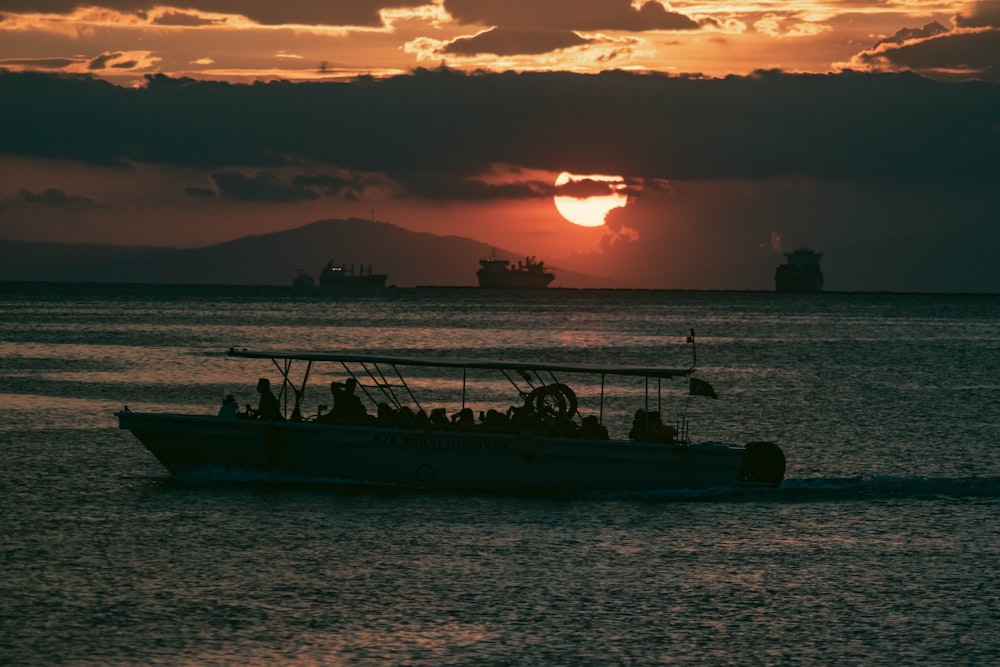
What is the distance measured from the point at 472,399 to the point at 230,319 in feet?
337

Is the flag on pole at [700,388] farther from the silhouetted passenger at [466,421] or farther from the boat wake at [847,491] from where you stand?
the silhouetted passenger at [466,421]

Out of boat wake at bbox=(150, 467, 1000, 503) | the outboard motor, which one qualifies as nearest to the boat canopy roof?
boat wake at bbox=(150, 467, 1000, 503)

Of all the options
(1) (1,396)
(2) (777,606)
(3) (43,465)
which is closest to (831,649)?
(2) (777,606)

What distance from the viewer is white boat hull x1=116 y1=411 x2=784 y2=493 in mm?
30266

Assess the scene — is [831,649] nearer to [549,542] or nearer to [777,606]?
[777,606]

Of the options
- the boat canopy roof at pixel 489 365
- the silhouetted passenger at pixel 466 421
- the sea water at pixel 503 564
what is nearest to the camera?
the sea water at pixel 503 564

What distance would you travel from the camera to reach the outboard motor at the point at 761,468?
31.7 meters

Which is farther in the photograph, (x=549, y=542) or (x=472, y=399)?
(x=472, y=399)

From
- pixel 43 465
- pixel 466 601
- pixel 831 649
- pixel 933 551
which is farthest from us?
pixel 43 465

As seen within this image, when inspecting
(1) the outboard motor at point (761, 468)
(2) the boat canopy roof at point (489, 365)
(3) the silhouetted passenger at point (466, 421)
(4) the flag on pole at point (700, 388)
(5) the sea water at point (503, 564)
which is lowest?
(5) the sea water at point (503, 564)

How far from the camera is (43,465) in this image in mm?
35125

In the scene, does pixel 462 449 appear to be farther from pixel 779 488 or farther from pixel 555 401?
pixel 779 488

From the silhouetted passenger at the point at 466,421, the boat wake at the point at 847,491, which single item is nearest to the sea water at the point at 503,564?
the boat wake at the point at 847,491

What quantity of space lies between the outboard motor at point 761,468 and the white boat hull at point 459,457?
28 cm
